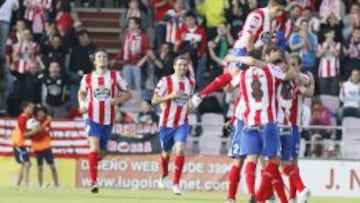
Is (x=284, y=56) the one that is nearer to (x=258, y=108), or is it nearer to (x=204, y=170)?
(x=258, y=108)

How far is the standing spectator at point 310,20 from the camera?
30562 millimetres

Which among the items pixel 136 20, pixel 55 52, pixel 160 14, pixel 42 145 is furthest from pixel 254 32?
pixel 160 14

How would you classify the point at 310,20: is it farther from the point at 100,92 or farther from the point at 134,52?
the point at 100,92

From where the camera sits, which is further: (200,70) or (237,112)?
(200,70)

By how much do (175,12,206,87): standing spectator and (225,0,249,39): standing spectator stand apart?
0.64 meters

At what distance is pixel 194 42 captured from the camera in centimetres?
3069

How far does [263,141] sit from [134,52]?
12.9 metres

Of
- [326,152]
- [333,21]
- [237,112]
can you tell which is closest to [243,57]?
[237,112]

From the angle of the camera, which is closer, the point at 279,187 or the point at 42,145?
the point at 279,187

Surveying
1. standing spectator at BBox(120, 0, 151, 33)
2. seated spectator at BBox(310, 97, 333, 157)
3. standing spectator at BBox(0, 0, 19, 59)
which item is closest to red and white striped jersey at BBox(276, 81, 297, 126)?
seated spectator at BBox(310, 97, 333, 157)

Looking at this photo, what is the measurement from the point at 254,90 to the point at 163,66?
1218 cm

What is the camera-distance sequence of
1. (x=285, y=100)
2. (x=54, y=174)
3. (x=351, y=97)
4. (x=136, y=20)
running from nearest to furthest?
1. (x=285, y=100)
2. (x=54, y=174)
3. (x=351, y=97)
4. (x=136, y=20)

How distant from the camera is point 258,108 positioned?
18656mm

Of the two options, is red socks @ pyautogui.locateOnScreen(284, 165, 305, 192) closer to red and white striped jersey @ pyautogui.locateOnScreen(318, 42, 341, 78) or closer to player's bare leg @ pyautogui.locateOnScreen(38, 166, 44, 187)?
player's bare leg @ pyautogui.locateOnScreen(38, 166, 44, 187)
